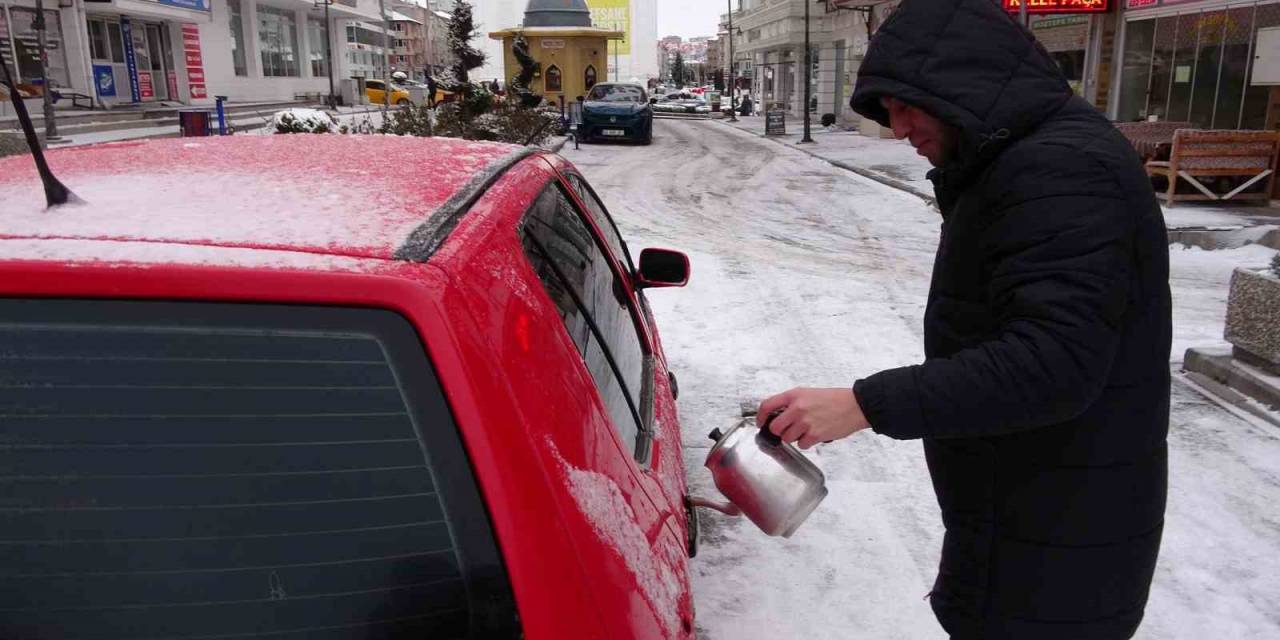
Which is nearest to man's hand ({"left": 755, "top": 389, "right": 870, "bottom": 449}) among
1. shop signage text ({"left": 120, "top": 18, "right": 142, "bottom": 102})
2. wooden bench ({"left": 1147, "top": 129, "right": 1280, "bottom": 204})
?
wooden bench ({"left": 1147, "top": 129, "right": 1280, "bottom": 204})

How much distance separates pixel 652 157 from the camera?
21.3m

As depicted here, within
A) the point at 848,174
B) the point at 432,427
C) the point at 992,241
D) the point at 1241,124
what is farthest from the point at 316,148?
the point at 848,174

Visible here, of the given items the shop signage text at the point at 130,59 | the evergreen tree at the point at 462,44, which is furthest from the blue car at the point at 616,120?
the shop signage text at the point at 130,59

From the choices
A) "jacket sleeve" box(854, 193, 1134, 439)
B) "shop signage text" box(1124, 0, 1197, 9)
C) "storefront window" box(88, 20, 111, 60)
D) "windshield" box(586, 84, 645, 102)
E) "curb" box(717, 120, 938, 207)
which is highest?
"storefront window" box(88, 20, 111, 60)

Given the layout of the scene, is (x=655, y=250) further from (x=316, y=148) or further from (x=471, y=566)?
(x=471, y=566)

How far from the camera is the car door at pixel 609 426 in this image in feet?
4.54

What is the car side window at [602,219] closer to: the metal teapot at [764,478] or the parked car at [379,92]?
the metal teapot at [764,478]

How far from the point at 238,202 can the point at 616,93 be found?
2539cm

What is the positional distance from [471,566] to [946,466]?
1.05 m

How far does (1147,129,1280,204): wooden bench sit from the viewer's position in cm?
1172

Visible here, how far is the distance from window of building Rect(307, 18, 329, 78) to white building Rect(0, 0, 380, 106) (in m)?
0.05

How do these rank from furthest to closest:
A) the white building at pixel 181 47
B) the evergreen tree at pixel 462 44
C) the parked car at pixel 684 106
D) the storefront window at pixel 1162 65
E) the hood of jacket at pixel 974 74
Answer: the parked car at pixel 684 106
the white building at pixel 181 47
the evergreen tree at pixel 462 44
the storefront window at pixel 1162 65
the hood of jacket at pixel 974 74

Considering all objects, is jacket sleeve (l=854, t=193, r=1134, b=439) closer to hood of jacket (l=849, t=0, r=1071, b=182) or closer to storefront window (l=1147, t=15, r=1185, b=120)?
hood of jacket (l=849, t=0, r=1071, b=182)

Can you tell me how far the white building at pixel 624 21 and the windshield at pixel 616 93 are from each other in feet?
241
